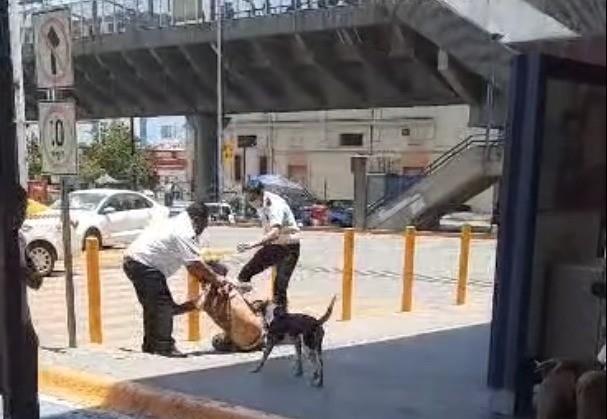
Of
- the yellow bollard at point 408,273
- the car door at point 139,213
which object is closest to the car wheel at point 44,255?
the car door at point 139,213

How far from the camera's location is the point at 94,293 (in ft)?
23.7

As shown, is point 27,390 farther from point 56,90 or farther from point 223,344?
point 56,90

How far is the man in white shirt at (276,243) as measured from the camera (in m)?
7.84

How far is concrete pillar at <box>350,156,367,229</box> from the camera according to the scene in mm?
26469

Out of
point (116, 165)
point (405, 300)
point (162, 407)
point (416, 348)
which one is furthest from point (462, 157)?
point (116, 165)

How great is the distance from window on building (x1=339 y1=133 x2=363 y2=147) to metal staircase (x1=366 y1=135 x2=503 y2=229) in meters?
20.8

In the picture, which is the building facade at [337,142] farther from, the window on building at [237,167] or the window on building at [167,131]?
the window on building at [167,131]

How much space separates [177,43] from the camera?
29.6m

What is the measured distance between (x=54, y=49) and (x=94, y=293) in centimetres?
213

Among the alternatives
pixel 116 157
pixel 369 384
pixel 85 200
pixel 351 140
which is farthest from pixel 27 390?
pixel 351 140

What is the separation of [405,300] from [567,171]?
6.48 metres

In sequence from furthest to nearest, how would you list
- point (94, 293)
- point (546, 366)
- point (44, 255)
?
point (44, 255) < point (94, 293) < point (546, 366)

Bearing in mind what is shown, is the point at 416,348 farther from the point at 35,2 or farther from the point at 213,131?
the point at 213,131

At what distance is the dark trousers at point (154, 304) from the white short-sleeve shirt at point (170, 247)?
62 millimetres
